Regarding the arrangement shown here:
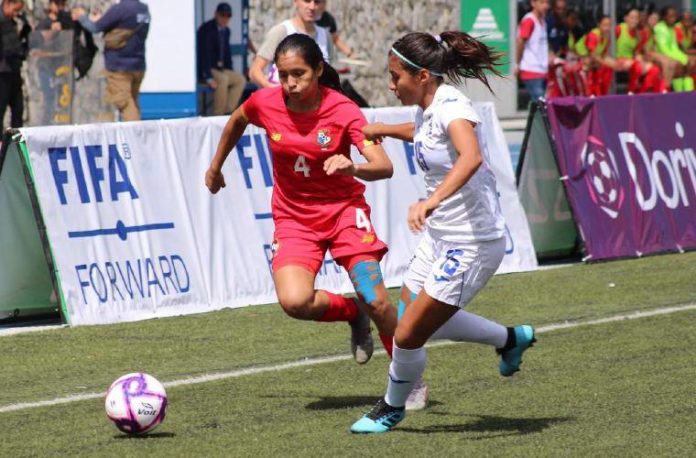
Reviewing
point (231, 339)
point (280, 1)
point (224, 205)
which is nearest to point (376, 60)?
point (280, 1)

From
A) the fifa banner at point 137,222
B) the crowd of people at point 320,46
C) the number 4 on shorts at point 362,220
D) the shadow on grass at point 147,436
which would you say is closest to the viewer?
the shadow on grass at point 147,436

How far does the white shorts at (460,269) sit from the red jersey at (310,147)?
948mm

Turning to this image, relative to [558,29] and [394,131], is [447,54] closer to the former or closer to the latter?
[394,131]

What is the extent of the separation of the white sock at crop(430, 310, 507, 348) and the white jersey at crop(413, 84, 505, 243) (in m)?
0.56

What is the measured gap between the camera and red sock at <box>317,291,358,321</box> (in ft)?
26.1

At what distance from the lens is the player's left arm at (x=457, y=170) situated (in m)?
6.49

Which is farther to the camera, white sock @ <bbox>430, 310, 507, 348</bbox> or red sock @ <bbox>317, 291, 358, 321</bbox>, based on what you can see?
red sock @ <bbox>317, 291, 358, 321</bbox>

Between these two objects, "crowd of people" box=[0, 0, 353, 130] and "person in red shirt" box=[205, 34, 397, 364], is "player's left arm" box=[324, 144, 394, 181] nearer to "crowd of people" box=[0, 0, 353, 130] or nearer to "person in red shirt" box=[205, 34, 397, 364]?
"person in red shirt" box=[205, 34, 397, 364]

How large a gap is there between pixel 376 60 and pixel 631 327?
18159mm

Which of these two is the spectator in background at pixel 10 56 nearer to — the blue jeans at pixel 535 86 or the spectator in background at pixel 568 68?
the blue jeans at pixel 535 86

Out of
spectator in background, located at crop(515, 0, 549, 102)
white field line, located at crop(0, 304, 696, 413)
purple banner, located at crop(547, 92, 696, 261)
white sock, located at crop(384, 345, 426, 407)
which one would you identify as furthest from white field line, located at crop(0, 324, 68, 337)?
spectator in background, located at crop(515, 0, 549, 102)

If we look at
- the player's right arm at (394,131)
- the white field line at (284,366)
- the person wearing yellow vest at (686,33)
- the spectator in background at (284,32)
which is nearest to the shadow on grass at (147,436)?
the white field line at (284,366)

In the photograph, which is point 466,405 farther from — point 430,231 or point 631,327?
point 631,327

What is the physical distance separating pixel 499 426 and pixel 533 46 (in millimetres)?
15340
